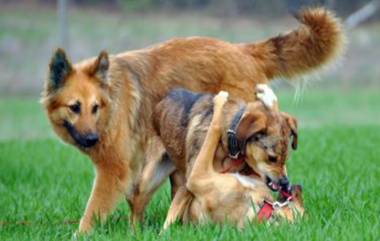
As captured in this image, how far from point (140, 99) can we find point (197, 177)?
1547 mm

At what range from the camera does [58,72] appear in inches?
342

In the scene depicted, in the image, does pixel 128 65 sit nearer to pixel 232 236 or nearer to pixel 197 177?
pixel 197 177

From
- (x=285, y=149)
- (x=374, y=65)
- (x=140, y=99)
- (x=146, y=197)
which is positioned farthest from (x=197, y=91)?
(x=374, y=65)

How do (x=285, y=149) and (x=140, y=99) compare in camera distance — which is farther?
(x=140, y=99)

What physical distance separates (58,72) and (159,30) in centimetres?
1708

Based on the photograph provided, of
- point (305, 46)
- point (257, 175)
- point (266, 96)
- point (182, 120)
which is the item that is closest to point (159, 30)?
point (305, 46)

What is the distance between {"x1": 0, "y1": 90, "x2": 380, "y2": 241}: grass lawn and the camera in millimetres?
7125

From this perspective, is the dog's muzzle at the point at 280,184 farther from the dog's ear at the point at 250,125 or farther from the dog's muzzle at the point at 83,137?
the dog's muzzle at the point at 83,137

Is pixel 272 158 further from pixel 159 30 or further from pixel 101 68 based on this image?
pixel 159 30

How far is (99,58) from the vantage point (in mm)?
8703

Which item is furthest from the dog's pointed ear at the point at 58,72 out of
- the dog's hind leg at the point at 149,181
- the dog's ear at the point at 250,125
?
the dog's ear at the point at 250,125

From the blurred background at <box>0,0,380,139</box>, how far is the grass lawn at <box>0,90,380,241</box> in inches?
352

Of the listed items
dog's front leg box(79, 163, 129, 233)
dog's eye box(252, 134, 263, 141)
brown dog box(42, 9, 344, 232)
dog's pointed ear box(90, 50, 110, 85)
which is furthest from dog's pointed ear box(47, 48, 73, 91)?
dog's eye box(252, 134, 263, 141)

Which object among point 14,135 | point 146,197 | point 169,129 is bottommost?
point 14,135
